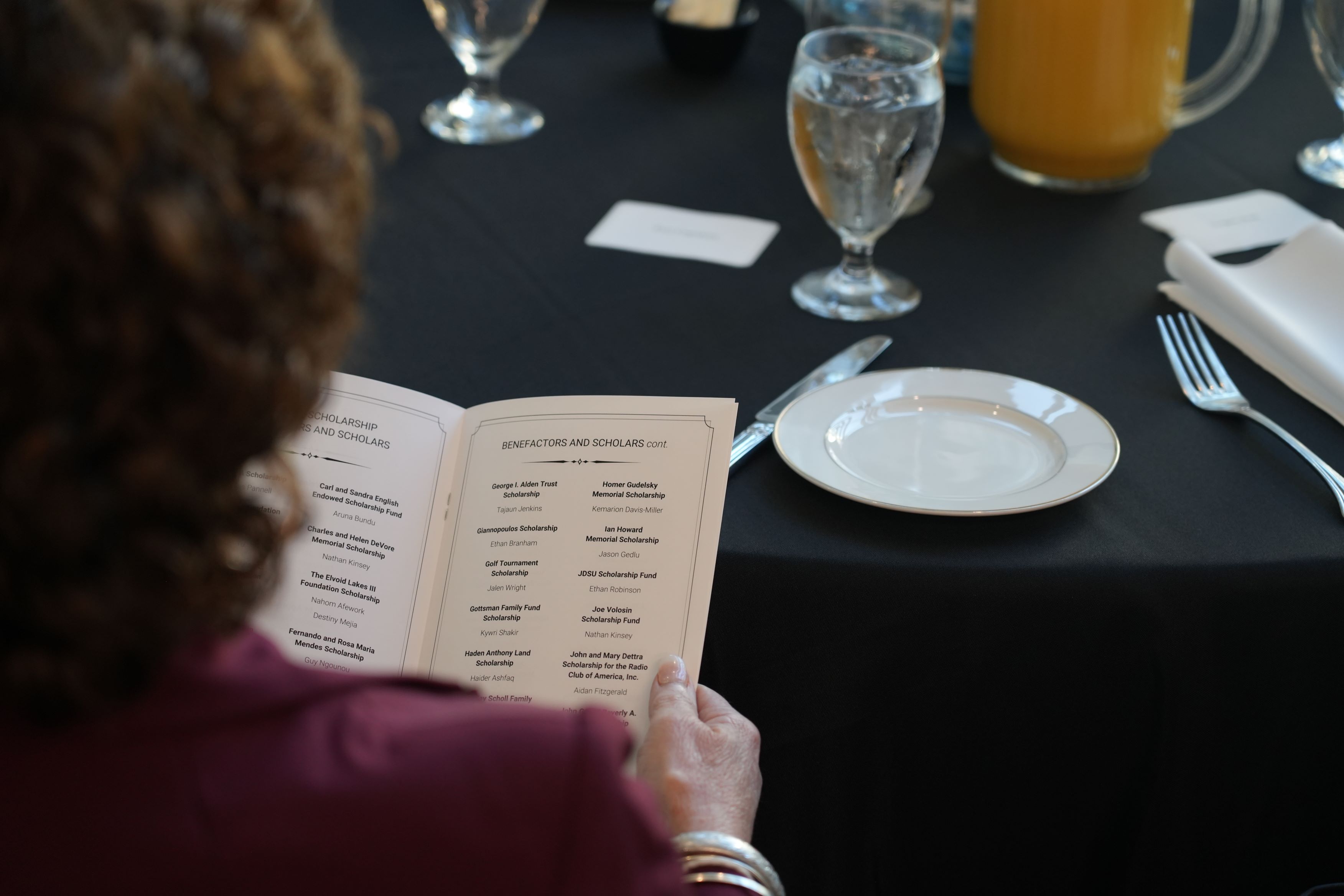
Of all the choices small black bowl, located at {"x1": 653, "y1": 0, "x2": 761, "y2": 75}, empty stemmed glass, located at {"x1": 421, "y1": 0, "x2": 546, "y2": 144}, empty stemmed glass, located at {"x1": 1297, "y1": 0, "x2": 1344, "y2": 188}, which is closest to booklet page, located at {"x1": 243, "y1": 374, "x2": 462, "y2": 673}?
empty stemmed glass, located at {"x1": 421, "y1": 0, "x2": 546, "y2": 144}

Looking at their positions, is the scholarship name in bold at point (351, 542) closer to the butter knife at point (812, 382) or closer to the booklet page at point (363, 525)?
the booklet page at point (363, 525)

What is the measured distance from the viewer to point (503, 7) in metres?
1.53

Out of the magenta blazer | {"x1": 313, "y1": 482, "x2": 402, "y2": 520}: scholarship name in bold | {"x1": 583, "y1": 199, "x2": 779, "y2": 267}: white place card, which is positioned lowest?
{"x1": 313, "y1": 482, "x2": 402, "y2": 520}: scholarship name in bold

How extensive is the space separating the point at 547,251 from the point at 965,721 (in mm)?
661

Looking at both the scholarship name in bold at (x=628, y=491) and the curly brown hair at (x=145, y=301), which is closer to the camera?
the curly brown hair at (x=145, y=301)

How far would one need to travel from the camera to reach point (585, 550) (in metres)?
0.86

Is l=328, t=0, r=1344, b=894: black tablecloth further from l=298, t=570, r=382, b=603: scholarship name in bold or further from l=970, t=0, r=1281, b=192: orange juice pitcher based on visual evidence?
l=298, t=570, r=382, b=603: scholarship name in bold

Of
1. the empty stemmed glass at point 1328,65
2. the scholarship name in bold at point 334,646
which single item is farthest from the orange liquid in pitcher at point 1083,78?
the scholarship name in bold at point 334,646

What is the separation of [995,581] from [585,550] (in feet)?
0.93

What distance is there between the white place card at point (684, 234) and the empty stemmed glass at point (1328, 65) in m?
0.64

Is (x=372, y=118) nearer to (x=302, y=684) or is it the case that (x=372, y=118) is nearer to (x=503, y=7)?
(x=302, y=684)

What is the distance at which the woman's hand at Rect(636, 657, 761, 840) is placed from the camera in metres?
0.71

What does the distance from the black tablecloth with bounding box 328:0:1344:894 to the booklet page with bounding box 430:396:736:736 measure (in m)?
0.04

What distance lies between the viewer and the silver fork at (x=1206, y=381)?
87 centimetres
